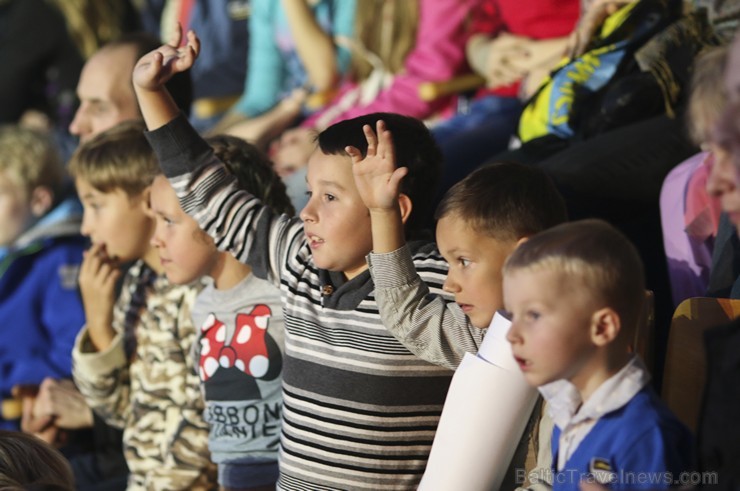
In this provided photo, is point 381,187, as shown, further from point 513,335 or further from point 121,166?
point 121,166

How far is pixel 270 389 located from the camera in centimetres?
254

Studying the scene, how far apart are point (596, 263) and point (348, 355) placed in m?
0.66

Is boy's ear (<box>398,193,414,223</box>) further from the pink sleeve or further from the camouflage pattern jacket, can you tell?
the pink sleeve

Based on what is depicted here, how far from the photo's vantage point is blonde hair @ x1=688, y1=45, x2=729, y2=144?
188 centimetres

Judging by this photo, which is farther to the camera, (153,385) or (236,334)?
(153,385)

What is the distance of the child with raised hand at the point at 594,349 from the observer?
1.62 meters

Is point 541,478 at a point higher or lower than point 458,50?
lower

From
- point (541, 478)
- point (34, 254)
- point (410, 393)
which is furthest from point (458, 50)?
point (541, 478)

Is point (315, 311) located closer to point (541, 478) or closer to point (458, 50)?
point (541, 478)

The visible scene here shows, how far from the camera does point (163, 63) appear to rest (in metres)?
2.37

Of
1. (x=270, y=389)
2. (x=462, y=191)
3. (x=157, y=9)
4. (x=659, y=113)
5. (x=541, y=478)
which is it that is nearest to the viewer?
(x=541, y=478)

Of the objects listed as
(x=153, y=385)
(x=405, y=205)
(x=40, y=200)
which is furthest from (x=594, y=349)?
(x=40, y=200)

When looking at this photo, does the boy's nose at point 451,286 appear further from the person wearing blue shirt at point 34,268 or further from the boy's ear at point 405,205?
the person wearing blue shirt at point 34,268

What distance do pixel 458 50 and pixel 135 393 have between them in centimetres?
161
